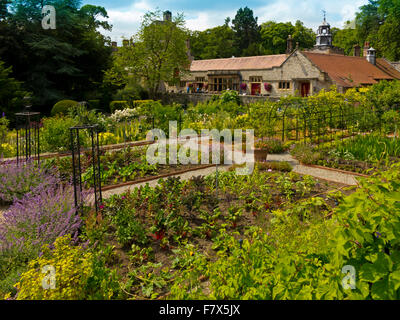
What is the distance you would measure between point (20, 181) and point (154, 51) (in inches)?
1066

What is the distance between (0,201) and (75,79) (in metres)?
25.8

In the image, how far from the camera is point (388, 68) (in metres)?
35.8

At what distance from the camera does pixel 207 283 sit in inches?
145

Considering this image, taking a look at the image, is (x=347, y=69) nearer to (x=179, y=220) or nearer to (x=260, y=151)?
(x=260, y=151)

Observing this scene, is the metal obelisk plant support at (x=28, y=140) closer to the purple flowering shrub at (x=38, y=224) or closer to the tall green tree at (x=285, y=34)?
the purple flowering shrub at (x=38, y=224)

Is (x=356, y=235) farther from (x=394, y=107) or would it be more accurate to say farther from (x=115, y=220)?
(x=394, y=107)

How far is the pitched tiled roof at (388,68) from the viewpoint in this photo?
1366 inches

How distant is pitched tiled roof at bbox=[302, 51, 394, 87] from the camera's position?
2773cm

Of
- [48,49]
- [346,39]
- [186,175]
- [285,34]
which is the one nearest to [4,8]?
[48,49]

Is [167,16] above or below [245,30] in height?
below

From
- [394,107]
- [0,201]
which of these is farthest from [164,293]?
[394,107]

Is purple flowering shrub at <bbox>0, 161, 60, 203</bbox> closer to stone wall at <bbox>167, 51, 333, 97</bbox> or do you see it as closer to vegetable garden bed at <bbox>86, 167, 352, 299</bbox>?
vegetable garden bed at <bbox>86, 167, 352, 299</bbox>

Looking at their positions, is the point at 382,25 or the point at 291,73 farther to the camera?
the point at 382,25

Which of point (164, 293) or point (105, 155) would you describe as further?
point (105, 155)
